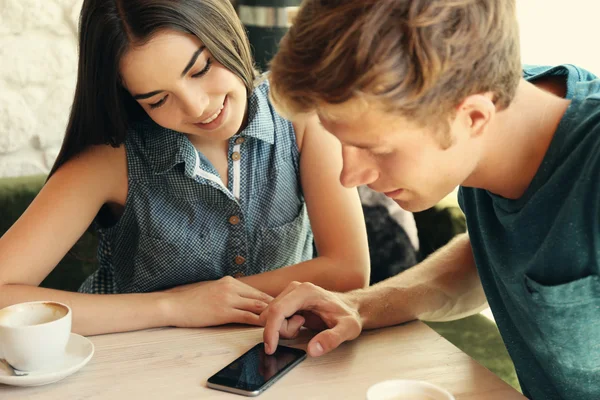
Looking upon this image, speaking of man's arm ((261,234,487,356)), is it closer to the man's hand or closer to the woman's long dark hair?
the man's hand

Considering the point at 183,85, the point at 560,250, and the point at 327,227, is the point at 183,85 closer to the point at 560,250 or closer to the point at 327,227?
the point at 327,227

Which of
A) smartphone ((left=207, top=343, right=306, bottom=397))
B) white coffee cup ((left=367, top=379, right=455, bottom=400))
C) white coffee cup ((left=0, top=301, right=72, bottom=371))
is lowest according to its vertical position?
smartphone ((left=207, top=343, right=306, bottom=397))

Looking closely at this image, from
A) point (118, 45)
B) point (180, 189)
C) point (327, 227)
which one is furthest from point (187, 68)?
point (327, 227)

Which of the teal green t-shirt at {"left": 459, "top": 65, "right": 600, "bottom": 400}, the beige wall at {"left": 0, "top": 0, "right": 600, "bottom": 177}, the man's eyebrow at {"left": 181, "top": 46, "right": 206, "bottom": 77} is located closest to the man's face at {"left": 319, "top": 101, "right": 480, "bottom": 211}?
the teal green t-shirt at {"left": 459, "top": 65, "right": 600, "bottom": 400}

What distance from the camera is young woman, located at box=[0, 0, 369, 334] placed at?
1235 millimetres

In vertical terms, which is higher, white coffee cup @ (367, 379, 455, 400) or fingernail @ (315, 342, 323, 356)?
white coffee cup @ (367, 379, 455, 400)

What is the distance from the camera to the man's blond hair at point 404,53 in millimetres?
800

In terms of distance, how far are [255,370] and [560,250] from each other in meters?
0.42

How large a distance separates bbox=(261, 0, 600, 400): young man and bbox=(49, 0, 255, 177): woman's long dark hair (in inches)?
16.1

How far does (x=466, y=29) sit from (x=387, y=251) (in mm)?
1178

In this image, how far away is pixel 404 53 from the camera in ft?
2.66

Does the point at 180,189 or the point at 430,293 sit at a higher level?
the point at 180,189

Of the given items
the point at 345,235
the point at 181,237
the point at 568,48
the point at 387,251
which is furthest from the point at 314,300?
the point at 568,48

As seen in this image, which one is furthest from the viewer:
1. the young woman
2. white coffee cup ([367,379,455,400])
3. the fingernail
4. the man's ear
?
the young woman
